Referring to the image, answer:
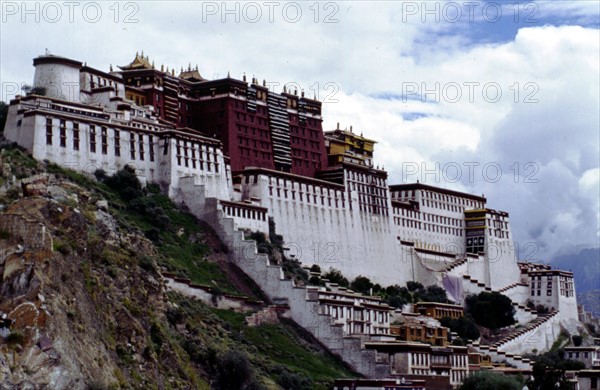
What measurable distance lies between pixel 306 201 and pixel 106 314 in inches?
1902

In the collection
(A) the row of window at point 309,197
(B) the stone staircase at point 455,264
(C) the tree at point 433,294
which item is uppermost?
(A) the row of window at point 309,197

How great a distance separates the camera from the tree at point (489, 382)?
283 feet

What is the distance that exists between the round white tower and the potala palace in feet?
0.31

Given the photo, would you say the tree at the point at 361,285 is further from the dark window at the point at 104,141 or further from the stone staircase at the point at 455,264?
the dark window at the point at 104,141

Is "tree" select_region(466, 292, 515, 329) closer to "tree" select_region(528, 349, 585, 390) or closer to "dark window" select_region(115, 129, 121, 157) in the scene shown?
"tree" select_region(528, 349, 585, 390)

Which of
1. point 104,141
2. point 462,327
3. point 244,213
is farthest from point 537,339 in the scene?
point 104,141

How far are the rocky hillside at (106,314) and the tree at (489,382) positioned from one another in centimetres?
761

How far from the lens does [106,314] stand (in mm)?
59906

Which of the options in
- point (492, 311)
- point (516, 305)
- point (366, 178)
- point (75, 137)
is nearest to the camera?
point (75, 137)

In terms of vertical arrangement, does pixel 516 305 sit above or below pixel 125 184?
below

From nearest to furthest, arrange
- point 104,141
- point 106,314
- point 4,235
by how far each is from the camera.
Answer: point 4,235 < point 106,314 < point 104,141

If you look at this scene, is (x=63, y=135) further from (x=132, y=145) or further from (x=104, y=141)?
(x=132, y=145)

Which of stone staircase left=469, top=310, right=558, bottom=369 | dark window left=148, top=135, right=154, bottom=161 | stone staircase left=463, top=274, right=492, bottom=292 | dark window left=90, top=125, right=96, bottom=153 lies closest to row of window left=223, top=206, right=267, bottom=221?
dark window left=148, top=135, right=154, bottom=161

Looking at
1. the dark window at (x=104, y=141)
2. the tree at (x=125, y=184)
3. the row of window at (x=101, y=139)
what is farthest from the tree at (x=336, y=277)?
the dark window at (x=104, y=141)
